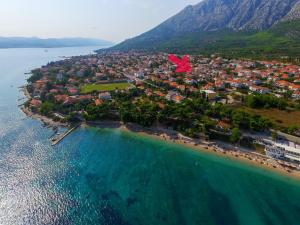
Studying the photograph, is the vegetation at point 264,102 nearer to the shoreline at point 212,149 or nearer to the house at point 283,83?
the house at point 283,83

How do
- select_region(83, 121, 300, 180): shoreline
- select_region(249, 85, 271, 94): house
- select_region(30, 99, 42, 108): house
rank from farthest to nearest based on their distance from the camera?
select_region(249, 85, 271, 94): house, select_region(30, 99, 42, 108): house, select_region(83, 121, 300, 180): shoreline

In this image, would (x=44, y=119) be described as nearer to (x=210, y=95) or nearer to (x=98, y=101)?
(x=98, y=101)

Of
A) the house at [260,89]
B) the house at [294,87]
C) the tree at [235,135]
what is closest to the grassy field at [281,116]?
the tree at [235,135]

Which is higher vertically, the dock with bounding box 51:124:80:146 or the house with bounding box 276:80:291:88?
the house with bounding box 276:80:291:88

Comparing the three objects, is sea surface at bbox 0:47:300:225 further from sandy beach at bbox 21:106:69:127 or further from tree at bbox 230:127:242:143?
sandy beach at bbox 21:106:69:127

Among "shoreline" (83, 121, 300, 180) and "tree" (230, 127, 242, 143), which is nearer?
"shoreline" (83, 121, 300, 180)

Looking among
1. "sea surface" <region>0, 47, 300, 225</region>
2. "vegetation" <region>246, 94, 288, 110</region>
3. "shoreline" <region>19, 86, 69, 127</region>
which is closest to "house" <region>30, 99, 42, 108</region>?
"shoreline" <region>19, 86, 69, 127</region>
